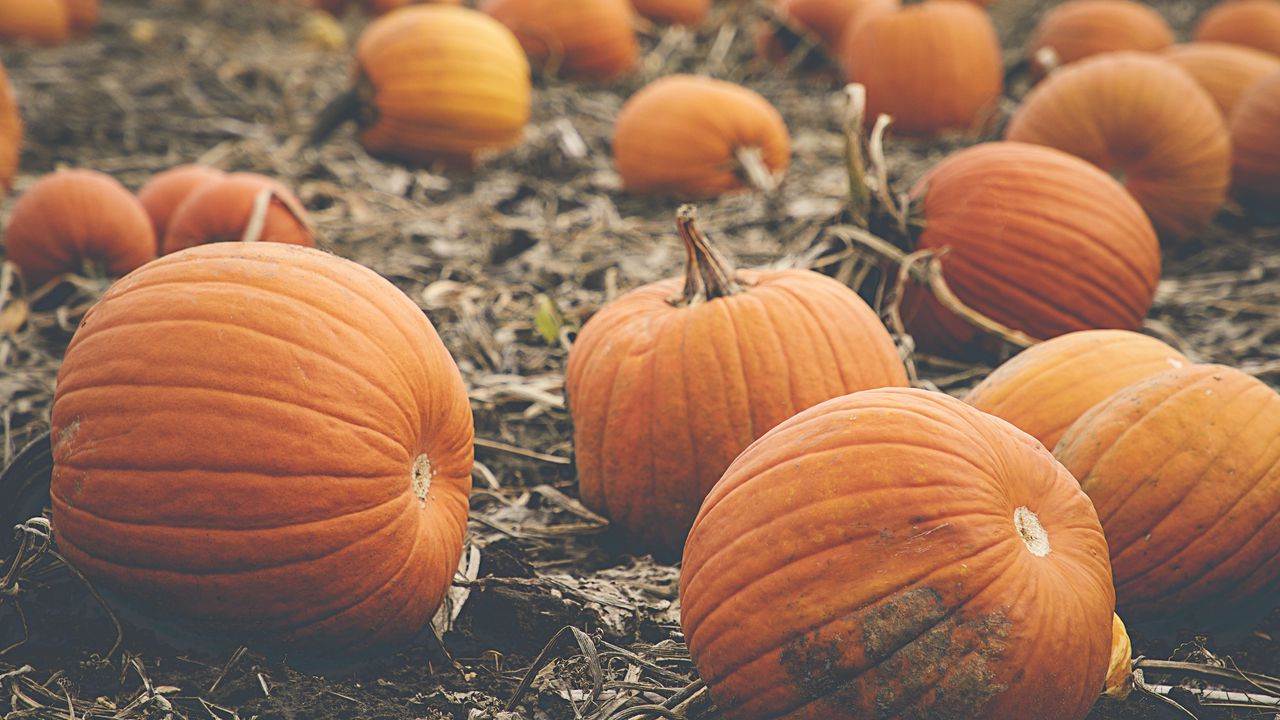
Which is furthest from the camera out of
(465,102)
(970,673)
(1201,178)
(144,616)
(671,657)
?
(465,102)

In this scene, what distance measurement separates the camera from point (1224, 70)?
20.0 ft

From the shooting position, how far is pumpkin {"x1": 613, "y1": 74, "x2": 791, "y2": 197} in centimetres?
596

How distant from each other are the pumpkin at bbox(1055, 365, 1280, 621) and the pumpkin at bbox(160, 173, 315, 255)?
2839 mm

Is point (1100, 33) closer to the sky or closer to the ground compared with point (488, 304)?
closer to the sky

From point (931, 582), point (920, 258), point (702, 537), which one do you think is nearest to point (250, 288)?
point (702, 537)

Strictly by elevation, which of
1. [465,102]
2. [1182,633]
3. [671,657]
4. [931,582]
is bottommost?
[465,102]

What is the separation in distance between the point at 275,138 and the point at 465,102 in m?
1.27

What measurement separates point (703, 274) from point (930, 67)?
4.52 m

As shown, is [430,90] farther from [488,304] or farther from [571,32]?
[488,304]

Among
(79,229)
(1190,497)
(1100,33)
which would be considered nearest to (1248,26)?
(1100,33)

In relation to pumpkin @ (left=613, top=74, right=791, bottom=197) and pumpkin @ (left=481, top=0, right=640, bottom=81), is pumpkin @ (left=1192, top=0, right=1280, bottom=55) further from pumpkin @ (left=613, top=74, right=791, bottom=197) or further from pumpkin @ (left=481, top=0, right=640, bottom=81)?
pumpkin @ (left=481, top=0, right=640, bottom=81)

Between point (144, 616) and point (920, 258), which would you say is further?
point (920, 258)

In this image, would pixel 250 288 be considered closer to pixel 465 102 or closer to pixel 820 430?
pixel 820 430

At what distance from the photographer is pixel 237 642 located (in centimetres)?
224
